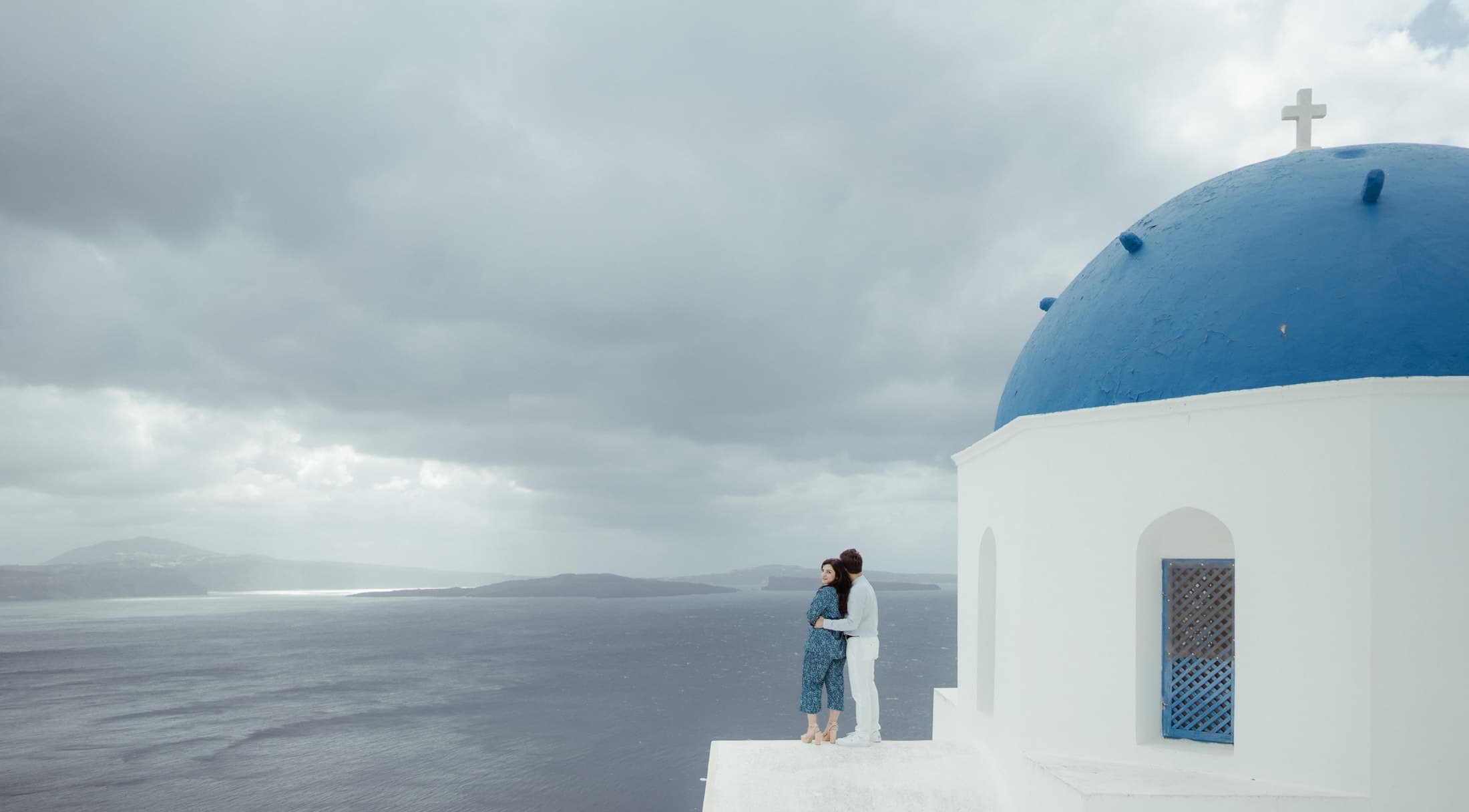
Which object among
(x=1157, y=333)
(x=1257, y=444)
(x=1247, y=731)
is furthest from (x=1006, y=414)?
(x=1247, y=731)

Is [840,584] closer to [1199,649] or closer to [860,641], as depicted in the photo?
[860,641]

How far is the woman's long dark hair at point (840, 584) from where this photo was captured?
7.75 metres

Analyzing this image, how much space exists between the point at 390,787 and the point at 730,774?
28278mm

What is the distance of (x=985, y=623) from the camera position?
874cm

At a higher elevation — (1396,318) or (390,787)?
(1396,318)

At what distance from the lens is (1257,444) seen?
19.5ft

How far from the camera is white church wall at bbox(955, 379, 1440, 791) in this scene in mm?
5562

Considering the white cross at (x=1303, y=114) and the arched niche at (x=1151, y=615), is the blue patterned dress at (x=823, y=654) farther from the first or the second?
the white cross at (x=1303, y=114)

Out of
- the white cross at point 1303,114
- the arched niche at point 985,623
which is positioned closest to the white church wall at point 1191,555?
the arched niche at point 985,623

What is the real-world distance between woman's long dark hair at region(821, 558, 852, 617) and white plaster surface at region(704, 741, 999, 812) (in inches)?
47.2

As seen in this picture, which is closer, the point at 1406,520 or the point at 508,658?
the point at 1406,520

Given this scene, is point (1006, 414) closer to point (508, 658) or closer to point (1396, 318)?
point (1396, 318)

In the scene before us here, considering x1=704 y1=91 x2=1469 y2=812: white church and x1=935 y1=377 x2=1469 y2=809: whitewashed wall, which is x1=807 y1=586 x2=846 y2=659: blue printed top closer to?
x1=704 y1=91 x2=1469 y2=812: white church

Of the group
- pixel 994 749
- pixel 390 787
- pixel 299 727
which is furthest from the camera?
pixel 299 727
